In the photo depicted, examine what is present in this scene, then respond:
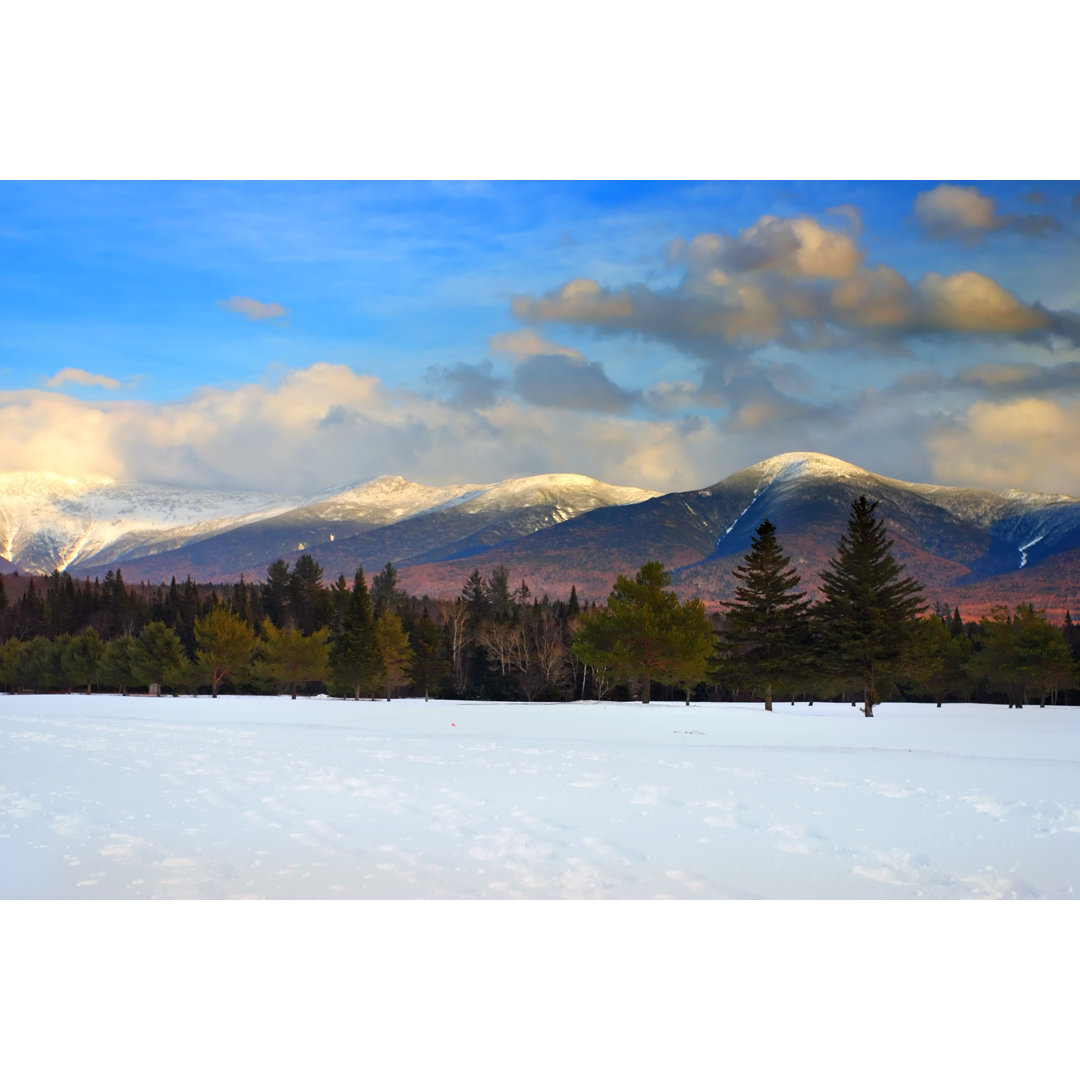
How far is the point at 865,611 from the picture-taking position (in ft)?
142

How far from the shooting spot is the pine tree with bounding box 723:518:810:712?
4347 cm

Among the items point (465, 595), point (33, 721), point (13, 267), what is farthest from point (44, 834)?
point (465, 595)

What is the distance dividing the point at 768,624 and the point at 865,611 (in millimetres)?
4352

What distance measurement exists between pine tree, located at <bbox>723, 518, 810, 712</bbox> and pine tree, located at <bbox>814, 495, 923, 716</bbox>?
1.31 meters

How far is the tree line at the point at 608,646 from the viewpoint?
143ft

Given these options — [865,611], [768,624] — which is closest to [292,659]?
[768,624]

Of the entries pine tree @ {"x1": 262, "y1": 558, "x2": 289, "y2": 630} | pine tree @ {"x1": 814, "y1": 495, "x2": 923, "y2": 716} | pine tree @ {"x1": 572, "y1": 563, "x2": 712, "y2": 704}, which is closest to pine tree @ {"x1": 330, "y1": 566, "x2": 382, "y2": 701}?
pine tree @ {"x1": 572, "y1": 563, "x2": 712, "y2": 704}

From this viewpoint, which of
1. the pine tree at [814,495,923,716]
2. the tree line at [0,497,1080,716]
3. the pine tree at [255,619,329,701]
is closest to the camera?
the pine tree at [814,495,923,716]

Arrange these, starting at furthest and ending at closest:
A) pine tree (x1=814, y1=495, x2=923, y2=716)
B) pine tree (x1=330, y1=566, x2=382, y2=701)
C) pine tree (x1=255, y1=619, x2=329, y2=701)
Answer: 1. pine tree (x1=255, y1=619, x2=329, y2=701)
2. pine tree (x1=330, y1=566, x2=382, y2=701)
3. pine tree (x1=814, y1=495, x2=923, y2=716)

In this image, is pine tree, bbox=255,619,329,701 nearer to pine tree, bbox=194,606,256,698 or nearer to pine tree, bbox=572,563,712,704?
pine tree, bbox=194,606,256,698

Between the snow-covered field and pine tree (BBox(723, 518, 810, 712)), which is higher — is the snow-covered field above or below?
below

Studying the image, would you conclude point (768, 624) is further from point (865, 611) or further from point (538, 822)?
point (538, 822)
